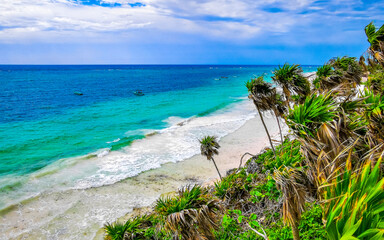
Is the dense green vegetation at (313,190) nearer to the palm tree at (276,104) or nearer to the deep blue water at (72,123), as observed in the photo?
the palm tree at (276,104)

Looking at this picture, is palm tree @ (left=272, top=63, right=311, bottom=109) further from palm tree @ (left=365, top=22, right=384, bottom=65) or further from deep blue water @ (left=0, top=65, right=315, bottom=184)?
deep blue water @ (left=0, top=65, right=315, bottom=184)

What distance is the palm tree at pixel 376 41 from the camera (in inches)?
443

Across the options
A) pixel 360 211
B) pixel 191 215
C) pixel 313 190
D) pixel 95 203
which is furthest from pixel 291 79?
pixel 95 203

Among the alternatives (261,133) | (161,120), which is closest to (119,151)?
(161,120)

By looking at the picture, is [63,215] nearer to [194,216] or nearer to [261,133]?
[194,216]

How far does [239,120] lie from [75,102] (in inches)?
1344

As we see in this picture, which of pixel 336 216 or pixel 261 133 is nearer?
pixel 336 216

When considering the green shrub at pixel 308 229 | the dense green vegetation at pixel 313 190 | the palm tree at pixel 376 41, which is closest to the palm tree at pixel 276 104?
the dense green vegetation at pixel 313 190

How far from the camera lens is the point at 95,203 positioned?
47.4ft

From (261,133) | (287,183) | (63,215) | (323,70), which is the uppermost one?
(323,70)

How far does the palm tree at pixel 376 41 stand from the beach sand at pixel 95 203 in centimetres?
551

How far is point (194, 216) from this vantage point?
491cm

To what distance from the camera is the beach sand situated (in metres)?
12.1

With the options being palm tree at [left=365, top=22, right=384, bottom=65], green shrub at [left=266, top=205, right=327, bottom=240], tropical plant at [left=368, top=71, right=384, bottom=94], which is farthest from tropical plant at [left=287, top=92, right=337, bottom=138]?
palm tree at [left=365, top=22, right=384, bottom=65]
